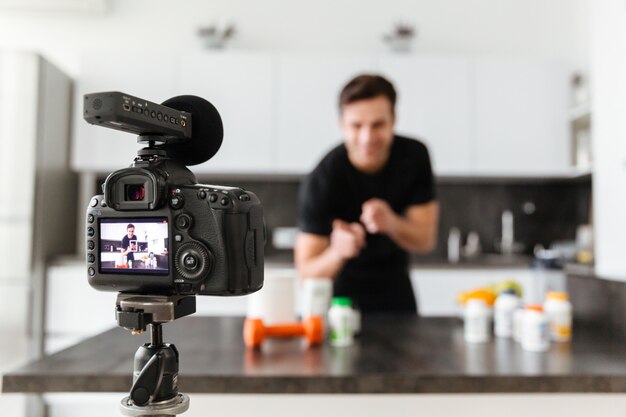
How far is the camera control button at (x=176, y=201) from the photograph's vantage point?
56 cm

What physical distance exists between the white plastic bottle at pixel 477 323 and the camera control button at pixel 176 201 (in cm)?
84

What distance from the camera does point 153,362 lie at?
529mm

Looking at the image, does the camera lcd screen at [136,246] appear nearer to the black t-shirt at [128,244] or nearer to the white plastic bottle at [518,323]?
the black t-shirt at [128,244]

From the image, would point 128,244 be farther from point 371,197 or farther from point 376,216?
point 371,197

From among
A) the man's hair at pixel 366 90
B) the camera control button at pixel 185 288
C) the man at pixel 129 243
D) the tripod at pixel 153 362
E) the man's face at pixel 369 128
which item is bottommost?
the tripod at pixel 153 362

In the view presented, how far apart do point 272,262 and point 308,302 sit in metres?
1.50

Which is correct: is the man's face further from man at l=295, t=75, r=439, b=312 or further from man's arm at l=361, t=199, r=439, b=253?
man's arm at l=361, t=199, r=439, b=253

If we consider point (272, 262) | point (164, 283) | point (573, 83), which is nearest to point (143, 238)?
point (164, 283)

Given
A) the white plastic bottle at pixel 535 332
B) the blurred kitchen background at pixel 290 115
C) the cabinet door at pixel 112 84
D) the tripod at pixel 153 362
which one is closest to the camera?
the tripod at pixel 153 362

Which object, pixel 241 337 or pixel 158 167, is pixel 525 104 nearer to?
pixel 241 337

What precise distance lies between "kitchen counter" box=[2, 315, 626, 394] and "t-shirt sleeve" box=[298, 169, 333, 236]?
52 centimetres

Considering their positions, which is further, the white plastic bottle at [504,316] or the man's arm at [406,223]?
the man's arm at [406,223]

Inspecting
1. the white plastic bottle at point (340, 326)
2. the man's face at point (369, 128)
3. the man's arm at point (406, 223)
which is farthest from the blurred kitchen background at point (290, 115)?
the white plastic bottle at point (340, 326)

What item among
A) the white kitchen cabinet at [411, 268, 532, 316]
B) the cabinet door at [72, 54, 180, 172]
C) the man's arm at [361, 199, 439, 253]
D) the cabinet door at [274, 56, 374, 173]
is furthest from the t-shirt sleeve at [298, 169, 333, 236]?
the cabinet door at [72, 54, 180, 172]
